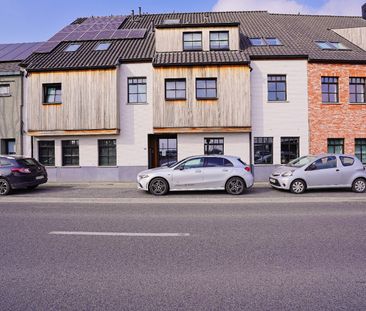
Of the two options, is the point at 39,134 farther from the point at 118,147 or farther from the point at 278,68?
the point at 278,68

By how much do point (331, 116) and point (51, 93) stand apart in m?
16.7

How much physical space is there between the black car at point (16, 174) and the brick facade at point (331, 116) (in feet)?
47.8

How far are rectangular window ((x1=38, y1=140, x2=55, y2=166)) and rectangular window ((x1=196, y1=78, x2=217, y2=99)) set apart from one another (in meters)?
9.30

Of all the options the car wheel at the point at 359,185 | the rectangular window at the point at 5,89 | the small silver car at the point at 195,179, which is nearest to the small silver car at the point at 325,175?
the car wheel at the point at 359,185

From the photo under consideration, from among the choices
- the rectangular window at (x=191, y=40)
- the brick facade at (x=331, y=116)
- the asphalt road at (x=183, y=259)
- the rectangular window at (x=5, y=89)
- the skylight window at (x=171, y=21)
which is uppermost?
the skylight window at (x=171, y=21)

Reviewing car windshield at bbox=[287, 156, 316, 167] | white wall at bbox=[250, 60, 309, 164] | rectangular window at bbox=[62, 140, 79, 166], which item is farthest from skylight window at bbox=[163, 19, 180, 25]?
car windshield at bbox=[287, 156, 316, 167]

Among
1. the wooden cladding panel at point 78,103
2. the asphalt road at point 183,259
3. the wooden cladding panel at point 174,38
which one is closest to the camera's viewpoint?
the asphalt road at point 183,259

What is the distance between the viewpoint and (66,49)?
17516 mm

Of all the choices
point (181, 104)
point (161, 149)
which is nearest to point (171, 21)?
point (181, 104)

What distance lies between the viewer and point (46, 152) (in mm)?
16250

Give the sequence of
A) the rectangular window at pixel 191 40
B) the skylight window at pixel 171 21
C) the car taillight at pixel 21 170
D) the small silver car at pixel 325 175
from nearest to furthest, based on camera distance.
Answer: the small silver car at pixel 325 175 < the car taillight at pixel 21 170 < the rectangular window at pixel 191 40 < the skylight window at pixel 171 21

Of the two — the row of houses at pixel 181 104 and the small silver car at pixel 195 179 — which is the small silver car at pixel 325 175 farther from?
the row of houses at pixel 181 104

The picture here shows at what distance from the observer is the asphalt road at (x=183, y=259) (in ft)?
9.80

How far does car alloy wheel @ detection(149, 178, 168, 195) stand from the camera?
34.6 feet
